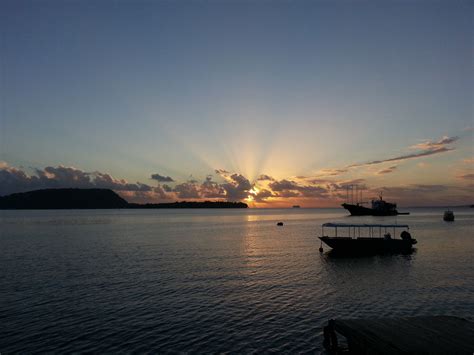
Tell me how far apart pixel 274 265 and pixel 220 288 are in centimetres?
1590

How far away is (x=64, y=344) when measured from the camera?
66.5 ft

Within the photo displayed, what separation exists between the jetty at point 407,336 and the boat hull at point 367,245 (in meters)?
43.4

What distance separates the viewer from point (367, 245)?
6106cm

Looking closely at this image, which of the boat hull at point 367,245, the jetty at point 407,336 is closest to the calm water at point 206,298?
the jetty at point 407,336

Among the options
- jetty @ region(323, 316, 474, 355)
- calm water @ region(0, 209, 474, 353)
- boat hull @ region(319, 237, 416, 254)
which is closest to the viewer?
jetty @ region(323, 316, 474, 355)

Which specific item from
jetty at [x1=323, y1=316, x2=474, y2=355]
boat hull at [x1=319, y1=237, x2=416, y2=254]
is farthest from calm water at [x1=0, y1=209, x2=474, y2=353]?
boat hull at [x1=319, y1=237, x2=416, y2=254]

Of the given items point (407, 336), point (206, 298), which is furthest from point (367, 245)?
point (407, 336)

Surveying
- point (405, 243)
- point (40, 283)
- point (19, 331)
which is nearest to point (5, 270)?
point (40, 283)

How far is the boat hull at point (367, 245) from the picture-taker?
60812mm

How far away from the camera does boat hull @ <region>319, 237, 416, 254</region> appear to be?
60812 mm

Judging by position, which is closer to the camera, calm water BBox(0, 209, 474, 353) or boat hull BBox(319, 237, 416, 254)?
calm water BBox(0, 209, 474, 353)

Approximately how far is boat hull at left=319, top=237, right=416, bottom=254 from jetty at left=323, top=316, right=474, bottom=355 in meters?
43.4

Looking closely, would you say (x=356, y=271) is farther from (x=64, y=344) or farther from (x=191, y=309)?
(x=64, y=344)

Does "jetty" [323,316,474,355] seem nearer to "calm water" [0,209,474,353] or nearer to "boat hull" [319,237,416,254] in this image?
"calm water" [0,209,474,353]
